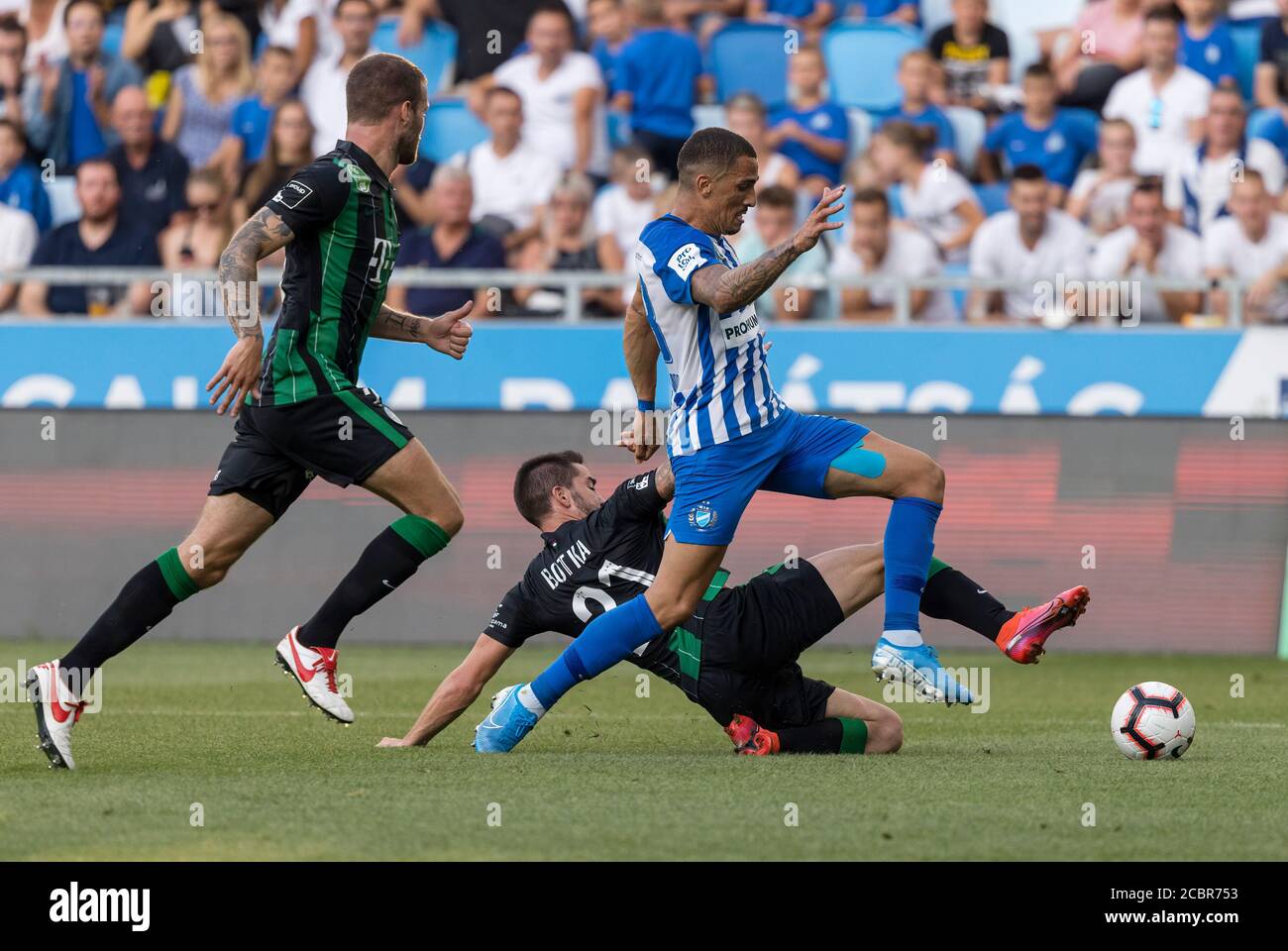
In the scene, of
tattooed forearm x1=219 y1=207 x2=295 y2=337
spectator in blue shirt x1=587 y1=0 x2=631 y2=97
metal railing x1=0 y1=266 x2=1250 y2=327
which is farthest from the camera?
spectator in blue shirt x1=587 y1=0 x2=631 y2=97

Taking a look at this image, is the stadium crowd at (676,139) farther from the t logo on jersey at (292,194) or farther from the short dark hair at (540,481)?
the t logo on jersey at (292,194)

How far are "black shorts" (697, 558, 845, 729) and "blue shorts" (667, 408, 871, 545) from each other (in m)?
0.38

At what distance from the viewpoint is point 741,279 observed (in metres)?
6.12

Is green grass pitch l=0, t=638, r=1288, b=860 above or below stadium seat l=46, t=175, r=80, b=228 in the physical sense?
below

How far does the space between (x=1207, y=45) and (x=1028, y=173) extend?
241 cm

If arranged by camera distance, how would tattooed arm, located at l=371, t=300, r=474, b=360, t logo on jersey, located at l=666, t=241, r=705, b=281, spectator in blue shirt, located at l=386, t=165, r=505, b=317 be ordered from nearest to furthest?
t logo on jersey, located at l=666, t=241, r=705, b=281
tattooed arm, located at l=371, t=300, r=474, b=360
spectator in blue shirt, located at l=386, t=165, r=505, b=317

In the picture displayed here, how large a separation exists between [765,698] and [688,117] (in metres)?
8.70

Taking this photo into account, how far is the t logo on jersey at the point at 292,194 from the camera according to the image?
646 centimetres

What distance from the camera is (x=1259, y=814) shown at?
5.45 metres

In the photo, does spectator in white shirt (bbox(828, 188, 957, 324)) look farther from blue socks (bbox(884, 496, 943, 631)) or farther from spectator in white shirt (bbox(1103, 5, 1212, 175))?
blue socks (bbox(884, 496, 943, 631))

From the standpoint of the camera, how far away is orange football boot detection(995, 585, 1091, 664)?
257 inches

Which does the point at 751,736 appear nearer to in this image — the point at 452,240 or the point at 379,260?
the point at 379,260

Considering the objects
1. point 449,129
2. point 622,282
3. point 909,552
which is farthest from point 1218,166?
point 909,552

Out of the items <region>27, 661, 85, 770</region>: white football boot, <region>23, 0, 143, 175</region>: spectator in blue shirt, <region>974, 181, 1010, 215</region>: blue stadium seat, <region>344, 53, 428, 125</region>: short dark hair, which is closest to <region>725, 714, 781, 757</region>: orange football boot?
<region>27, 661, 85, 770</region>: white football boot
